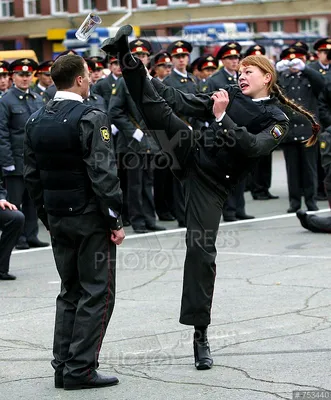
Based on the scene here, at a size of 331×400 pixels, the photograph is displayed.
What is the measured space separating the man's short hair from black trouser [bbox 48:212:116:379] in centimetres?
80

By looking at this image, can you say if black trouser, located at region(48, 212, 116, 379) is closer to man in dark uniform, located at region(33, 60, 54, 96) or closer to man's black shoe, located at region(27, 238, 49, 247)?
man's black shoe, located at region(27, 238, 49, 247)

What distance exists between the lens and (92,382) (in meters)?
6.61

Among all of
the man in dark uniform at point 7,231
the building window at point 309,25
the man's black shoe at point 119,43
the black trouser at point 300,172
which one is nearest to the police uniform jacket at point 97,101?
the black trouser at point 300,172

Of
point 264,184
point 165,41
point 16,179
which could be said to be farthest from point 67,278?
point 165,41

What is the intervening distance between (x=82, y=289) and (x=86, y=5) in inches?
2065

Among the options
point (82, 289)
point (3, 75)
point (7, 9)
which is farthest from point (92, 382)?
point (7, 9)

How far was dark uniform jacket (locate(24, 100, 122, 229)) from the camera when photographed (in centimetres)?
650

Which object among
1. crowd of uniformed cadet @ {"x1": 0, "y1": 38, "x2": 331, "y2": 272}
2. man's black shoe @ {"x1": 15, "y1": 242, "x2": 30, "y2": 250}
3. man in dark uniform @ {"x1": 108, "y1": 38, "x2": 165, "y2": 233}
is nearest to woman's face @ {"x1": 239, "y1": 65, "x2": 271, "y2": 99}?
crowd of uniformed cadet @ {"x1": 0, "y1": 38, "x2": 331, "y2": 272}

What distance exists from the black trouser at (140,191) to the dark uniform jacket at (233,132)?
7228 mm

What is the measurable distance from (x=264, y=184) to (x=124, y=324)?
9.55 metres

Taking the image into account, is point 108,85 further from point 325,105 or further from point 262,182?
point 262,182

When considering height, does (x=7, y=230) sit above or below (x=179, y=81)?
below

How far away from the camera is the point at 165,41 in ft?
106

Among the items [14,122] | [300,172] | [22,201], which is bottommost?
[300,172]
